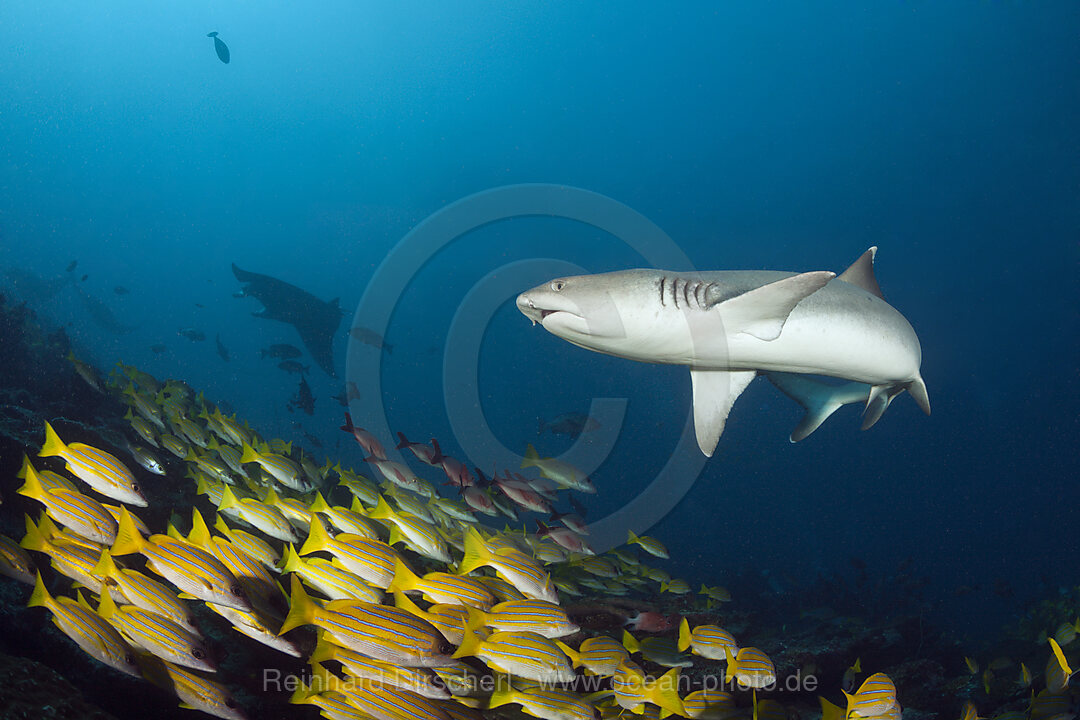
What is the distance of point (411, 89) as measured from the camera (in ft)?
271

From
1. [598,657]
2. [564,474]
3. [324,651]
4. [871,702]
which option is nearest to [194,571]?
[324,651]

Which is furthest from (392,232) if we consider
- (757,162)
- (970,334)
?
(970,334)

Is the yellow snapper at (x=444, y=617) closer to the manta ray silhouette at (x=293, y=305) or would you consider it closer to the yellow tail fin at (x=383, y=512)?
the yellow tail fin at (x=383, y=512)

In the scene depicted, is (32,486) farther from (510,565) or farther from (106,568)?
(510,565)

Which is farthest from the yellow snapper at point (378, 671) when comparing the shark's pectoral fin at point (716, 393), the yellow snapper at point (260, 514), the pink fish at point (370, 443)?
the pink fish at point (370, 443)

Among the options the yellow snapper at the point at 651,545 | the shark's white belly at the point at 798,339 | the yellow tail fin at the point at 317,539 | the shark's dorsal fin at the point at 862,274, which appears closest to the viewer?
the yellow tail fin at the point at 317,539

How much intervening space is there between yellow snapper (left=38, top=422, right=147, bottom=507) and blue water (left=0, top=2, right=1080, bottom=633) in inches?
847

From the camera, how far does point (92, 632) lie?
104 inches

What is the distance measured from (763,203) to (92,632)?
69.2 m

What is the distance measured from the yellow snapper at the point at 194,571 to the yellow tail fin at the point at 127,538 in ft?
0.35

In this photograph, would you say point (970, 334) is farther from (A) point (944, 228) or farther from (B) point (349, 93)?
(B) point (349, 93)

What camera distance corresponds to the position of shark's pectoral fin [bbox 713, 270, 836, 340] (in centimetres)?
311

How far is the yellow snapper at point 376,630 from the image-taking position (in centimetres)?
246

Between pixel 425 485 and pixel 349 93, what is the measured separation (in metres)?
105
